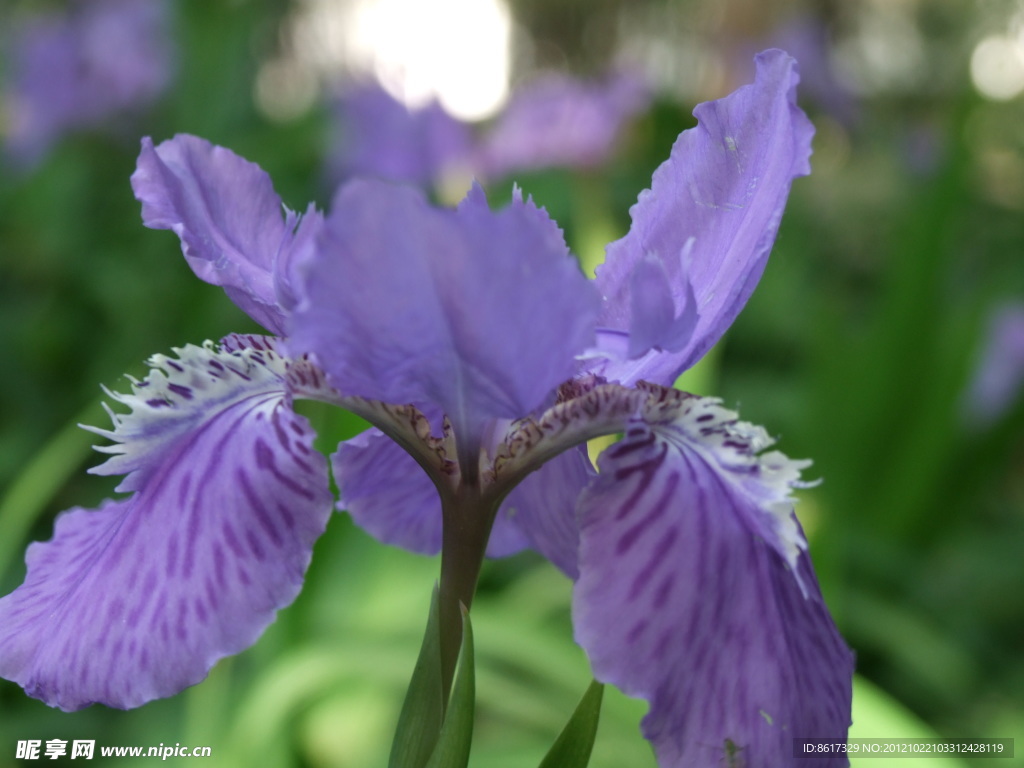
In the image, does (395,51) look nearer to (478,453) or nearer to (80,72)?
(80,72)

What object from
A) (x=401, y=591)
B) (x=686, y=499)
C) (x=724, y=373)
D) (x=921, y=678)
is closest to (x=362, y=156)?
(x=724, y=373)

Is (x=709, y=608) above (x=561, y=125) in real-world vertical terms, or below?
below

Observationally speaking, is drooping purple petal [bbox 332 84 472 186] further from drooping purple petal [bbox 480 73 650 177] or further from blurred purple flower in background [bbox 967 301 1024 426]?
blurred purple flower in background [bbox 967 301 1024 426]

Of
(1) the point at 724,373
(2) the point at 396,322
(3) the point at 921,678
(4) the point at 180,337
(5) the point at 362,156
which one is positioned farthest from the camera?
(1) the point at 724,373

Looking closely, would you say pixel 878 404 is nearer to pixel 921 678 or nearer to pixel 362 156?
pixel 921 678

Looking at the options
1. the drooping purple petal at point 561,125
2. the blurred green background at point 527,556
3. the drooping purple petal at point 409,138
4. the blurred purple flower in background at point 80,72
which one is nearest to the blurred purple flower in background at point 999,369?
the blurred green background at point 527,556

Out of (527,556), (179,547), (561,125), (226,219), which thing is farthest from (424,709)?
(561,125)
